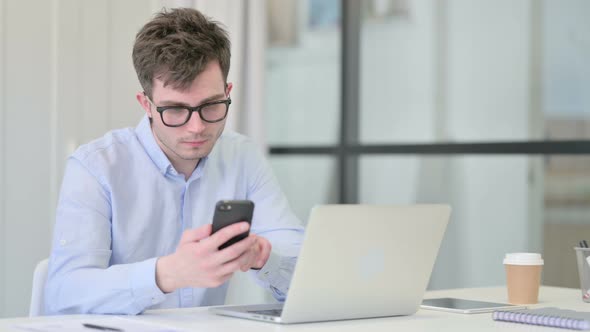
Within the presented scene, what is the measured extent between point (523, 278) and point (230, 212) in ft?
2.85

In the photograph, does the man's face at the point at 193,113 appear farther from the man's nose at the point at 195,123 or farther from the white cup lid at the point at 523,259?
the white cup lid at the point at 523,259

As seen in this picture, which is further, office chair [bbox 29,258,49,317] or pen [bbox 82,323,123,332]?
office chair [bbox 29,258,49,317]

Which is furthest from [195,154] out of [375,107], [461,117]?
[375,107]

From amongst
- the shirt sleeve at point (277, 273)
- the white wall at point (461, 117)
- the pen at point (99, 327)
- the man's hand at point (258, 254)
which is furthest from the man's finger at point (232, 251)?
the white wall at point (461, 117)

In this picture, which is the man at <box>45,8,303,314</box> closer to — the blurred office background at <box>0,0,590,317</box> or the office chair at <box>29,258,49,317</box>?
the office chair at <box>29,258,49,317</box>

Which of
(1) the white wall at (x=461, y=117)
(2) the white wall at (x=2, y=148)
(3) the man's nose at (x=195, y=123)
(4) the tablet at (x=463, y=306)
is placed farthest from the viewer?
(1) the white wall at (x=461, y=117)

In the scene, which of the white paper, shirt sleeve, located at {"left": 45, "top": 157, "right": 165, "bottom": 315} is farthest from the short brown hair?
the white paper

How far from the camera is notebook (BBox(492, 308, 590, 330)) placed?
5.44 ft

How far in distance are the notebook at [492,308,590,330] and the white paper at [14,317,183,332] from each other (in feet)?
2.16

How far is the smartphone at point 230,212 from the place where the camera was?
5.28ft

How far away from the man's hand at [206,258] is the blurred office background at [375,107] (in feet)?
5.96

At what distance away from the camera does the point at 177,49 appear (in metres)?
2.09

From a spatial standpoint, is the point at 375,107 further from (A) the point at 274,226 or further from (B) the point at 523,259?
(B) the point at 523,259

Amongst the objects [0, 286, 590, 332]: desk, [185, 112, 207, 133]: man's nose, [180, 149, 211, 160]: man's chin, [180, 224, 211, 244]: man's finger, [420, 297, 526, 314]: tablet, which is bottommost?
[420, 297, 526, 314]: tablet
